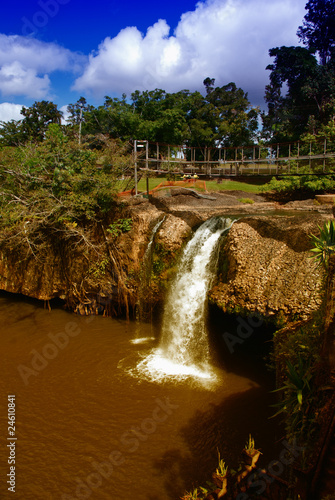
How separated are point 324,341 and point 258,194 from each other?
50.6 feet

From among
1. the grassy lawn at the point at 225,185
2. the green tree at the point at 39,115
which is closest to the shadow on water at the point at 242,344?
the grassy lawn at the point at 225,185

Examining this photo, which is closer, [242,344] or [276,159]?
[242,344]

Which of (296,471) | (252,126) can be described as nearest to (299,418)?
(296,471)

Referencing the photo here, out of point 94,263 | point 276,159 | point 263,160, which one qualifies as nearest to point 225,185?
point 263,160

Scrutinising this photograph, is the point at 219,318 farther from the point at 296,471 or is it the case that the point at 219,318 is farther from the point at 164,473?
the point at 296,471

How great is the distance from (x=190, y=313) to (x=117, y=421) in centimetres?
330

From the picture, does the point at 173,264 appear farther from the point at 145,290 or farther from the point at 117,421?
the point at 117,421

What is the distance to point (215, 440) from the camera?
5.78 metres

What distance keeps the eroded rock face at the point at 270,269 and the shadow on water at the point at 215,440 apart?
1905 millimetres

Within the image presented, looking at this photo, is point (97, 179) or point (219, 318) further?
point (97, 179)

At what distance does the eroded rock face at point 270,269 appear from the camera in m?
6.95

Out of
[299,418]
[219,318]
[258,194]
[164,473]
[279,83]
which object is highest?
[279,83]

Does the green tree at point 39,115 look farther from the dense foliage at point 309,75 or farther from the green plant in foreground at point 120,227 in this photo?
the green plant in foreground at point 120,227

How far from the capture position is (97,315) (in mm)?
11258
